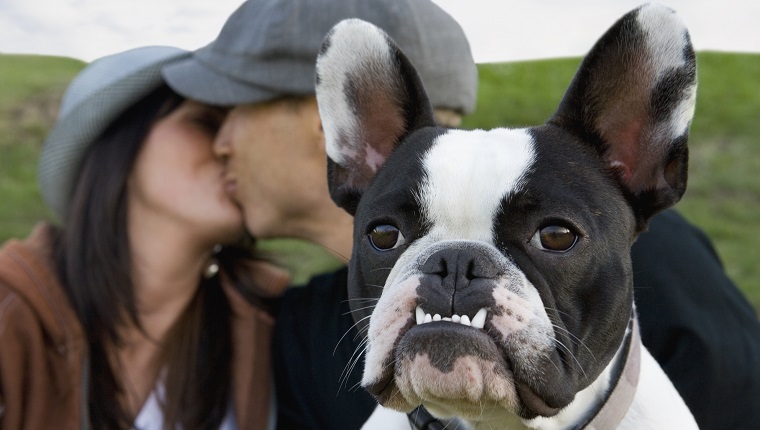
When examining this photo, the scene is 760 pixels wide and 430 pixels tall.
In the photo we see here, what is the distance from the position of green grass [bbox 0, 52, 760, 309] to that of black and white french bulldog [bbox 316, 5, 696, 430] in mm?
3342

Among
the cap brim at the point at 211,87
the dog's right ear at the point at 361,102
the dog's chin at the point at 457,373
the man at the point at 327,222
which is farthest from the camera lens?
the cap brim at the point at 211,87

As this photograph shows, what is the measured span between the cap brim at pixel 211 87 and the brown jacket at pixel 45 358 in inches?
25.6

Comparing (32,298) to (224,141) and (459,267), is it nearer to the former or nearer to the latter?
(224,141)

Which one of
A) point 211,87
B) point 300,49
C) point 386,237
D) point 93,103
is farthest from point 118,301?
point 386,237

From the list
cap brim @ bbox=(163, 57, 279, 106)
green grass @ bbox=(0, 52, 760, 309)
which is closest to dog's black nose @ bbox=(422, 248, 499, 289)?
cap brim @ bbox=(163, 57, 279, 106)

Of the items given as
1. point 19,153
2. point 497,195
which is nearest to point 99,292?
point 497,195

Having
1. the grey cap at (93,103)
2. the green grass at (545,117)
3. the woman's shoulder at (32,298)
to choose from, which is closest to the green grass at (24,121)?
the green grass at (545,117)

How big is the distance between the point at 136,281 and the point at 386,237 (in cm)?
143

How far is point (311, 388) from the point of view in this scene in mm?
2537

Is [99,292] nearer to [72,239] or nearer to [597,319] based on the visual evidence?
[72,239]

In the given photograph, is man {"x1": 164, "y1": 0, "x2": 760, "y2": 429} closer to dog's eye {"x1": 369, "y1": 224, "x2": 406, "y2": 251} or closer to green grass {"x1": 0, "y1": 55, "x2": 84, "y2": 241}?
dog's eye {"x1": 369, "y1": 224, "x2": 406, "y2": 251}

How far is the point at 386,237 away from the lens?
63.5 inches

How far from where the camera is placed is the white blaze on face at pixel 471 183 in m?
1.50

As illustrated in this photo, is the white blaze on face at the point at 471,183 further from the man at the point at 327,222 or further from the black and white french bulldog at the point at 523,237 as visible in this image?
the man at the point at 327,222
